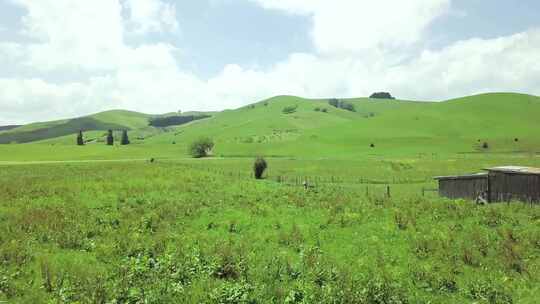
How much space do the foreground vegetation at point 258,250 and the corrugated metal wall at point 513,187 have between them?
717 centimetres

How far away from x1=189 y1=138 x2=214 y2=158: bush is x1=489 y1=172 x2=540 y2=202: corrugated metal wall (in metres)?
106

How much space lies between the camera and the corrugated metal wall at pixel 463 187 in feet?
113

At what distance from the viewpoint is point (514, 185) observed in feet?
105

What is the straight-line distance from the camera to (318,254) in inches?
635

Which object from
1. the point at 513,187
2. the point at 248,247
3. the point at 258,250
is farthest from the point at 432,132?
the point at 248,247

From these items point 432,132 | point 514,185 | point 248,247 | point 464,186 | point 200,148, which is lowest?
point 464,186

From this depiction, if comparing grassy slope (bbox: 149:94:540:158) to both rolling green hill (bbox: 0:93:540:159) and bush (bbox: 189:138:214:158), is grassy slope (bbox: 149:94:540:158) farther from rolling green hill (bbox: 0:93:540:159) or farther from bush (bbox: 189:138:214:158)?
bush (bbox: 189:138:214:158)

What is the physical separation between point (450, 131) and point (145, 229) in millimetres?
139732

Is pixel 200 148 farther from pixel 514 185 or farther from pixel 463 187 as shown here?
pixel 514 185

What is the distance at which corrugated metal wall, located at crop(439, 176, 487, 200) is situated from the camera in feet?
113

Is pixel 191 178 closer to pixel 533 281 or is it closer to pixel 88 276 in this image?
pixel 88 276

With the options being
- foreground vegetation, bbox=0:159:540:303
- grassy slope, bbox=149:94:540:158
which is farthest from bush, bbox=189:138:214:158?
foreground vegetation, bbox=0:159:540:303

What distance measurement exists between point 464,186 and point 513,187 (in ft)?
14.4

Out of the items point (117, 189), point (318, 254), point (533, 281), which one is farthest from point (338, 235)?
point (117, 189)
